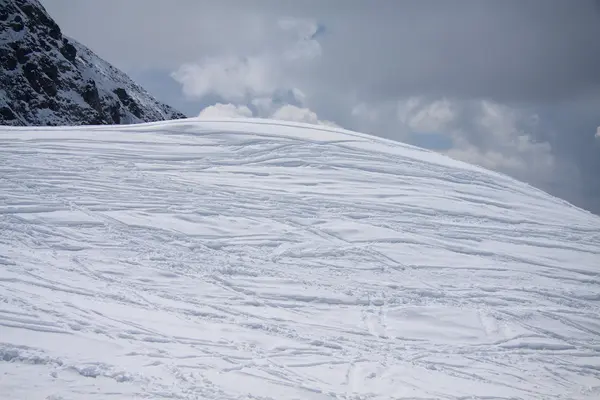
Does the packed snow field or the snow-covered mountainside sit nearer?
the packed snow field

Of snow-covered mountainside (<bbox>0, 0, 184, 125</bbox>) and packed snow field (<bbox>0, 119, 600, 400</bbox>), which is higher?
snow-covered mountainside (<bbox>0, 0, 184, 125</bbox>)

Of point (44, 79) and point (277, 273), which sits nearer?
point (277, 273)

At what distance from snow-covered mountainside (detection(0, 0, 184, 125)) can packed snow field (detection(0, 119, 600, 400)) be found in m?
74.1

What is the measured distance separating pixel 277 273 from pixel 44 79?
3700 inches


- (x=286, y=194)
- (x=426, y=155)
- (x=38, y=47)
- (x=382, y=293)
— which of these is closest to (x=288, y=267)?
(x=382, y=293)

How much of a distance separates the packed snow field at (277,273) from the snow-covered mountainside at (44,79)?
74058 mm

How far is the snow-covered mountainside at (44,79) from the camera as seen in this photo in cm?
8306

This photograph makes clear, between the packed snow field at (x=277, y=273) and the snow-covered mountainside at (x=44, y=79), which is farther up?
the snow-covered mountainside at (x=44, y=79)

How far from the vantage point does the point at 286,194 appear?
9352mm

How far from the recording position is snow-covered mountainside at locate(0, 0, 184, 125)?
273ft

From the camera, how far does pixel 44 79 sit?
3479 inches

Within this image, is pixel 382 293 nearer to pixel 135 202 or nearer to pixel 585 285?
pixel 585 285

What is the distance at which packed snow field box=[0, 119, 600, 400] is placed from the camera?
503 centimetres

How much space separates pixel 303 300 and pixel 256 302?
599 mm
